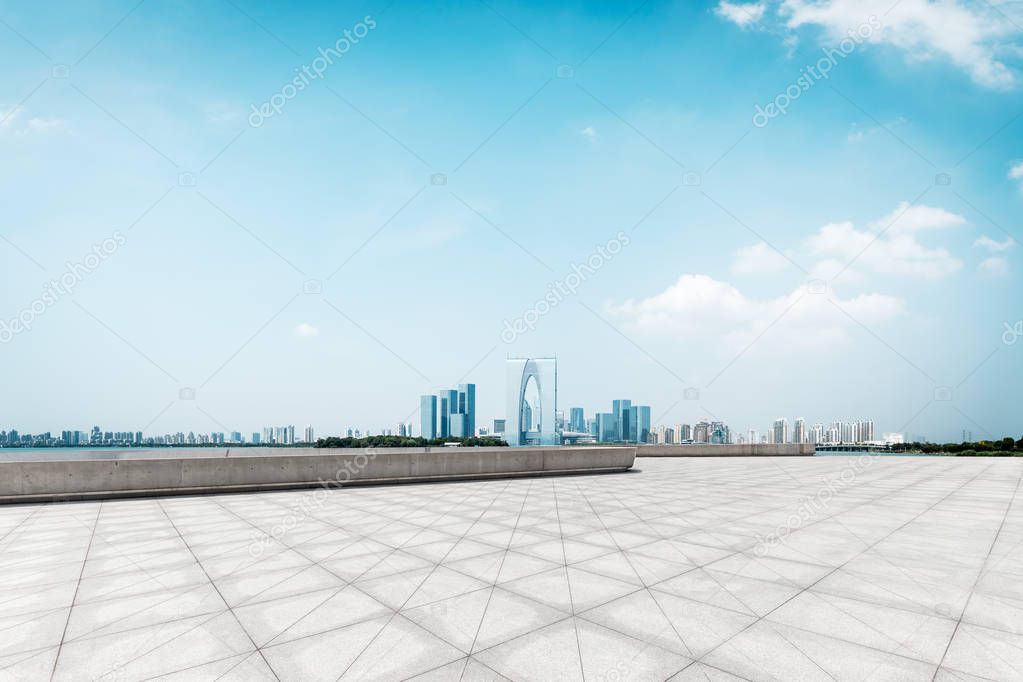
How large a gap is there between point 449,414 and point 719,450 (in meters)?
72.5

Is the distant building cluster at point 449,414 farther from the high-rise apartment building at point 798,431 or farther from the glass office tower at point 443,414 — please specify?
the high-rise apartment building at point 798,431

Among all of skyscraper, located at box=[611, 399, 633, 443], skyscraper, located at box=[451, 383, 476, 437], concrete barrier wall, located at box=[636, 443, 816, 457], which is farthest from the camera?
skyscraper, located at box=[611, 399, 633, 443]

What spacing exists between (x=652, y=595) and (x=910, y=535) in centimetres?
629

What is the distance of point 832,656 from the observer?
14.9 ft

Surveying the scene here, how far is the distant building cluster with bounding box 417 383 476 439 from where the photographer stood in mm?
96125

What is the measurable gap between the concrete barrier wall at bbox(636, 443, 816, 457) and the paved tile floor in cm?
2629

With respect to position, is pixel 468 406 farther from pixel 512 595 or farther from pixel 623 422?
pixel 512 595

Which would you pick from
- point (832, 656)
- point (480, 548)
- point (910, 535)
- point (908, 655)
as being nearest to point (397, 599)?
point (480, 548)

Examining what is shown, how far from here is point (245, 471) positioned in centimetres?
1566

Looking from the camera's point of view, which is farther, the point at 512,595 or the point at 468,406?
the point at 468,406

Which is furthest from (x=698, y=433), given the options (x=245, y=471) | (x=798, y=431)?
(x=245, y=471)

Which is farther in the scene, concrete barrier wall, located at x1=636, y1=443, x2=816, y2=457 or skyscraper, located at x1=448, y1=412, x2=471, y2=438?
skyscraper, located at x1=448, y1=412, x2=471, y2=438

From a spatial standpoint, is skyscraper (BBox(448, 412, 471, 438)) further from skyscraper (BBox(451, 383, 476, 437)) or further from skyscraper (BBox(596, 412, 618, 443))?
skyscraper (BBox(596, 412, 618, 443))

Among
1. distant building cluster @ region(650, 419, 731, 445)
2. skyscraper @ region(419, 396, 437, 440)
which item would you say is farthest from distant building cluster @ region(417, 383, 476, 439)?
distant building cluster @ region(650, 419, 731, 445)
